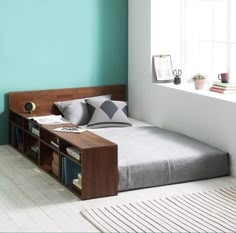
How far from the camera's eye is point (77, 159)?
→ 4.73 metres

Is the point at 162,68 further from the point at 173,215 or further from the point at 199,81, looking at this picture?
the point at 173,215

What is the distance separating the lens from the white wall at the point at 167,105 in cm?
527

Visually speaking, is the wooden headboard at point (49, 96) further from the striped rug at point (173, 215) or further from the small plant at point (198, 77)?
the striped rug at point (173, 215)

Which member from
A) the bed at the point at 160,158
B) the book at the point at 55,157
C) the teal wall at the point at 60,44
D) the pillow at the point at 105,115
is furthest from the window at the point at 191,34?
the book at the point at 55,157

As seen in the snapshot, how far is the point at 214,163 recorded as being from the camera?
17.0ft

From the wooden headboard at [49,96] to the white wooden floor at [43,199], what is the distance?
0.80 metres

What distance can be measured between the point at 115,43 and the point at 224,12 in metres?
1.34

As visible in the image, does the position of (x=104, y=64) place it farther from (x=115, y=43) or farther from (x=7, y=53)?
(x=7, y=53)

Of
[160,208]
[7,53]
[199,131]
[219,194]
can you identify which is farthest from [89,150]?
[7,53]

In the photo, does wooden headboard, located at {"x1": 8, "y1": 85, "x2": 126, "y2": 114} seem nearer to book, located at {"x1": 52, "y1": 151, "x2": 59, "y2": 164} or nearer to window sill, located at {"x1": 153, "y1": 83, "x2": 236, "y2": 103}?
window sill, located at {"x1": 153, "y1": 83, "x2": 236, "y2": 103}

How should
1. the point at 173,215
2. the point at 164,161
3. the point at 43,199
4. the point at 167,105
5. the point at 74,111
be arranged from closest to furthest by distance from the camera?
1. the point at 173,215
2. the point at 43,199
3. the point at 164,161
4. the point at 167,105
5. the point at 74,111

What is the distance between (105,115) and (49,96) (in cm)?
66

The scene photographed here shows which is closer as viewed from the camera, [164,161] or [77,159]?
[77,159]

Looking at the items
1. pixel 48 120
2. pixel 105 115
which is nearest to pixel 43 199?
pixel 48 120
